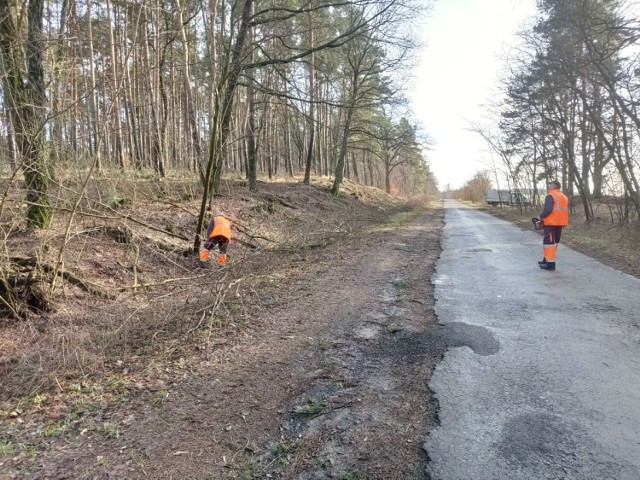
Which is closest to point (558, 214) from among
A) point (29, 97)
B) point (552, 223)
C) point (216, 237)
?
point (552, 223)

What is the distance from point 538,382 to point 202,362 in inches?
130

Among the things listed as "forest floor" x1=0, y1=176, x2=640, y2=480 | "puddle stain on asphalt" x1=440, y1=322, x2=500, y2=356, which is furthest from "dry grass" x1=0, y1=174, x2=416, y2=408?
"puddle stain on asphalt" x1=440, y1=322, x2=500, y2=356

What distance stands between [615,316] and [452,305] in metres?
2.05

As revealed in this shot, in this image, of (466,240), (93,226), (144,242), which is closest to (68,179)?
(93,226)

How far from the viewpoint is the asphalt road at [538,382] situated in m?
2.69

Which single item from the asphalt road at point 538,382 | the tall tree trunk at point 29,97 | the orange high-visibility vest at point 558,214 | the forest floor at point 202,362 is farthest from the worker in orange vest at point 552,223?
the tall tree trunk at point 29,97

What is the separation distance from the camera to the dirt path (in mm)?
2762

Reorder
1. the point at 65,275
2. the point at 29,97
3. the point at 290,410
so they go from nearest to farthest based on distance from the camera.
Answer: the point at 290,410, the point at 29,97, the point at 65,275

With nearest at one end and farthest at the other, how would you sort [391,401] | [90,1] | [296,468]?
1. [296,468]
2. [391,401]
3. [90,1]

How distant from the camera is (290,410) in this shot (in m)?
3.42

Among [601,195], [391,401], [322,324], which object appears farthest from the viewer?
[601,195]

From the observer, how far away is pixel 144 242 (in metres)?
8.61

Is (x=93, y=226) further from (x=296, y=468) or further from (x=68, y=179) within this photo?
(x=296, y=468)

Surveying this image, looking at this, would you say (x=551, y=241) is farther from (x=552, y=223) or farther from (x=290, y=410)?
(x=290, y=410)
